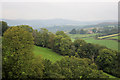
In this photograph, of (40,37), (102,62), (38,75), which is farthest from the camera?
(40,37)

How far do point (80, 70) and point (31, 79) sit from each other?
26.7ft

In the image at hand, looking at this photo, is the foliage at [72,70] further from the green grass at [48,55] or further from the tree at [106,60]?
the tree at [106,60]

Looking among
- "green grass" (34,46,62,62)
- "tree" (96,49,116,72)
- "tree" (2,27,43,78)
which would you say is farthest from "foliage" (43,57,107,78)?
"tree" (96,49,116,72)

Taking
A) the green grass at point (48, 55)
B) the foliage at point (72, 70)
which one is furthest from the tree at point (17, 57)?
Answer: the green grass at point (48, 55)

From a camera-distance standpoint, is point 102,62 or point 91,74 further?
point 102,62

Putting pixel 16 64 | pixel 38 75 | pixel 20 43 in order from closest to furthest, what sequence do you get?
pixel 16 64, pixel 20 43, pixel 38 75

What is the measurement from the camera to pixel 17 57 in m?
10.5

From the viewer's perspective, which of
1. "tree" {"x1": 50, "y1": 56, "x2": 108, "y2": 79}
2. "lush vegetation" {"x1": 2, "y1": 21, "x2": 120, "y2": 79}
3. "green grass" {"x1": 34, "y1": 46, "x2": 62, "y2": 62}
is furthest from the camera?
"green grass" {"x1": 34, "y1": 46, "x2": 62, "y2": 62}

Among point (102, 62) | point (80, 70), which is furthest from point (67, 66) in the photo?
point (102, 62)

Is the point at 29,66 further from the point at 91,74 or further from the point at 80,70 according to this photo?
the point at 91,74

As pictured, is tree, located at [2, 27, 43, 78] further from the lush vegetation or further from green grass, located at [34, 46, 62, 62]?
green grass, located at [34, 46, 62, 62]

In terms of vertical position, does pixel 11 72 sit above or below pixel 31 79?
above

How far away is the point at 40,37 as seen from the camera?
3606 centimetres

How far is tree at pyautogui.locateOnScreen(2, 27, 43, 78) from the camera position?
1004 centimetres
